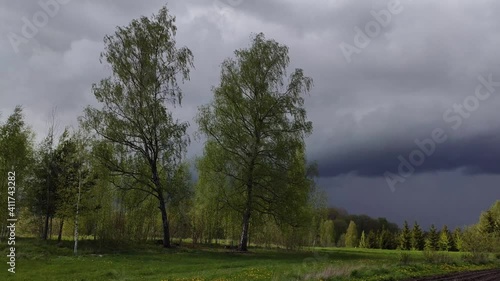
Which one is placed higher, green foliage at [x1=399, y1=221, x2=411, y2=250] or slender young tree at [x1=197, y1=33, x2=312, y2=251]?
slender young tree at [x1=197, y1=33, x2=312, y2=251]

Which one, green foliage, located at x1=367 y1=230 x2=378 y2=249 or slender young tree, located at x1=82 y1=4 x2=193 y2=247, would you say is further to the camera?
green foliage, located at x1=367 y1=230 x2=378 y2=249

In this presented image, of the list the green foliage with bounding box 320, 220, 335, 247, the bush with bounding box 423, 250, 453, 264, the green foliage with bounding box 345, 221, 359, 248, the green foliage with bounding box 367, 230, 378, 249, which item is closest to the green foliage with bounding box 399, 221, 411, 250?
the green foliage with bounding box 367, 230, 378, 249

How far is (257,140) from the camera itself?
40.6 metres

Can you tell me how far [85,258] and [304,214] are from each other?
71.7 feet

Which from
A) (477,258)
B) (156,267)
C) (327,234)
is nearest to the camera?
(156,267)

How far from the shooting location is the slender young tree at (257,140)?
40.0 m

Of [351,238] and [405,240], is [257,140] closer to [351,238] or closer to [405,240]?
[405,240]

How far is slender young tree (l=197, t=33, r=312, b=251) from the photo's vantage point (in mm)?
40000

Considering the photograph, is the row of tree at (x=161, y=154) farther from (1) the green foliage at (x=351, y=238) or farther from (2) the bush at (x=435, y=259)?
(1) the green foliage at (x=351, y=238)

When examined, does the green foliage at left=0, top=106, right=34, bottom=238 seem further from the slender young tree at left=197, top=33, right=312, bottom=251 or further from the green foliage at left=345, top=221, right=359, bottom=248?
the green foliage at left=345, top=221, right=359, bottom=248

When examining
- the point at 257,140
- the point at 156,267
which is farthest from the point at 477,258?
the point at 156,267

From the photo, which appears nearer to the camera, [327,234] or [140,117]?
[140,117]

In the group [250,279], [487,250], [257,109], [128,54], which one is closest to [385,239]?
[487,250]

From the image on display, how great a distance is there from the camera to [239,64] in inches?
1665
